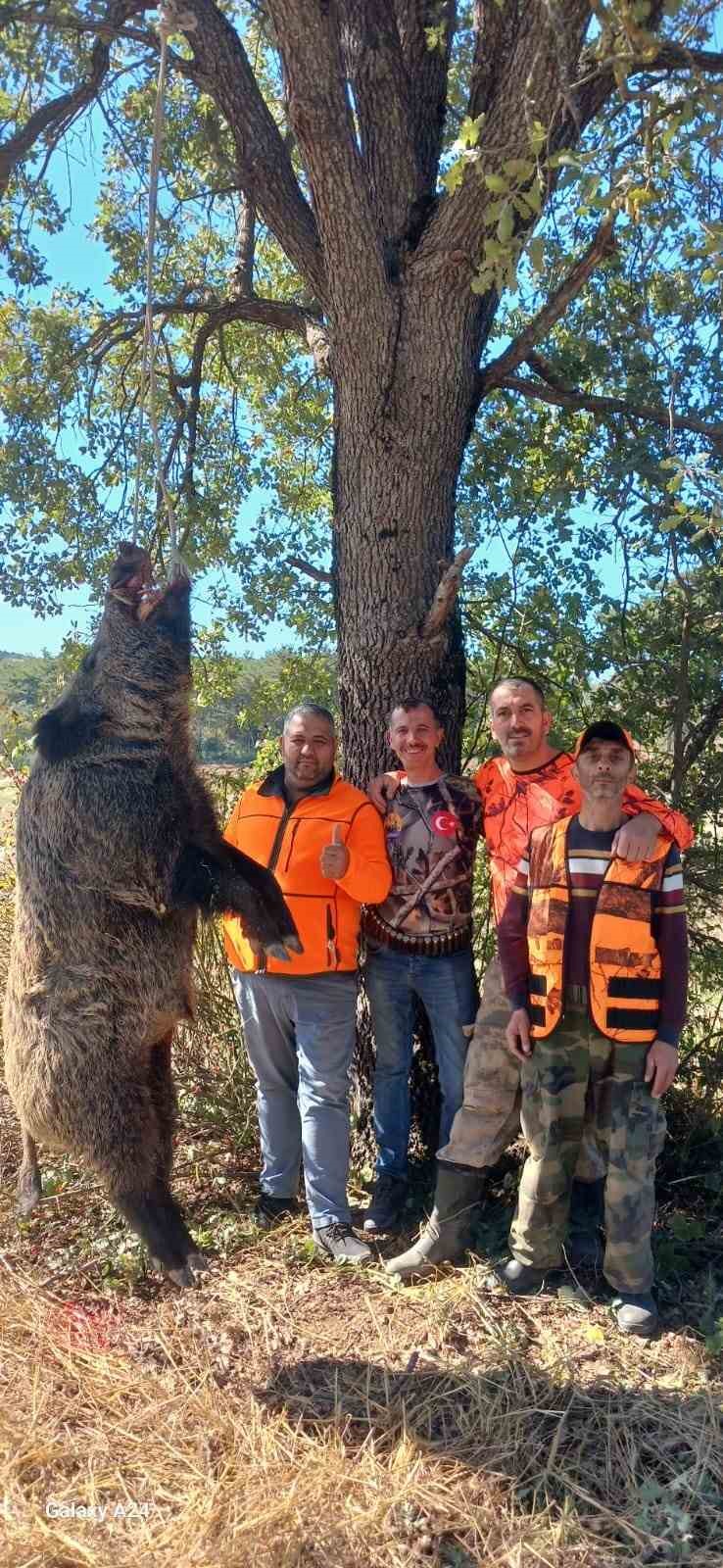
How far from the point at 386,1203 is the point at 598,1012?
1.38 metres

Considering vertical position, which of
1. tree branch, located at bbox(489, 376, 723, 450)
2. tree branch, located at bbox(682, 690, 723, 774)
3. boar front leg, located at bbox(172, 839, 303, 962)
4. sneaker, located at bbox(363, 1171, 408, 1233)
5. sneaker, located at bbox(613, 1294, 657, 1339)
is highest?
tree branch, located at bbox(489, 376, 723, 450)

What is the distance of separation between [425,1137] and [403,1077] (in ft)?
1.74

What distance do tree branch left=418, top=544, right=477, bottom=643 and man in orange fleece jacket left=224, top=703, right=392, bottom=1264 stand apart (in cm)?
59

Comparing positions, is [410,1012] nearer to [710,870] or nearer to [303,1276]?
[303,1276]

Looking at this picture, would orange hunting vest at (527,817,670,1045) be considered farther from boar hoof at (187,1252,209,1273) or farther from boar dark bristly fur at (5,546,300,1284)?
boar hoof at (187,1252,209,1273)

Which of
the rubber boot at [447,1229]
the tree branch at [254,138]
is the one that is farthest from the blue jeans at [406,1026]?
the tree branch at [254,138]

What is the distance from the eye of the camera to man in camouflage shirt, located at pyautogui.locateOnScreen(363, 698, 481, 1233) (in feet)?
13.3

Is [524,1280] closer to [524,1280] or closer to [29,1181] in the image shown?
[524,1280]

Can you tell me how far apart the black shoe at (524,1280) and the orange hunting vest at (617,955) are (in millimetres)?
881

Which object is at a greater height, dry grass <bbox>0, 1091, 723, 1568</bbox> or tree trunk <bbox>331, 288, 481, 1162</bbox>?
tree trunk <bbox>331, 288, 481, 1162</bbox>

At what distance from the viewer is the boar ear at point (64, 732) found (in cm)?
347

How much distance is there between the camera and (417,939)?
404 cm

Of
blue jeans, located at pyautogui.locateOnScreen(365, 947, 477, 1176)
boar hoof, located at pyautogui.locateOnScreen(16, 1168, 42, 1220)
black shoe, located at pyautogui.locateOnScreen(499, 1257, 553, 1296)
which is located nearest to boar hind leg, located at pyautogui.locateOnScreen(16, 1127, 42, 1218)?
boar hoof, located at pyautogui.locateOnScreen(16, 1168, 42, 1220)

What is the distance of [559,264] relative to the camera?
5.00 m
